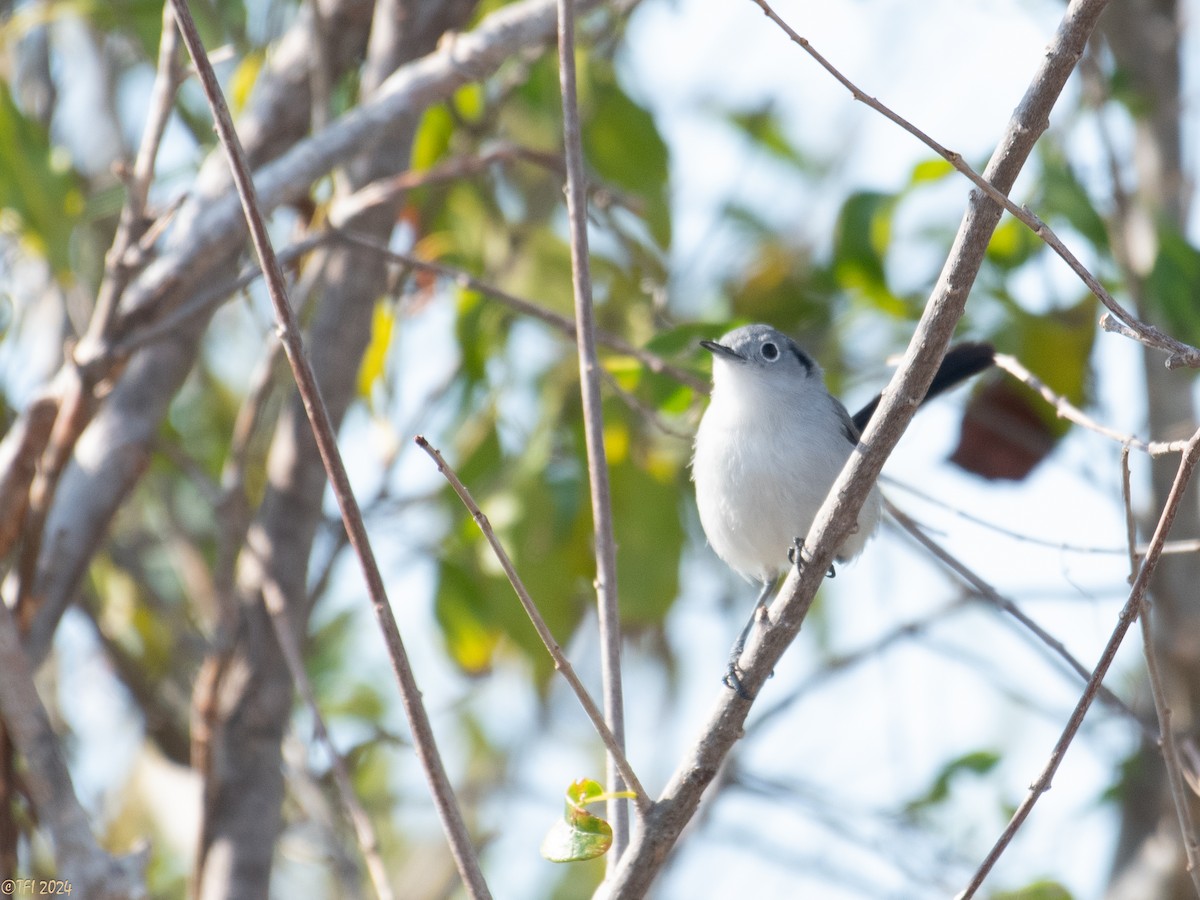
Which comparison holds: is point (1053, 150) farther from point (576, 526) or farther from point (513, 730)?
point (513, 730)

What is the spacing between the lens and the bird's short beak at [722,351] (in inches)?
105

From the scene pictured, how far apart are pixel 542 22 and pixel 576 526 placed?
1160mm

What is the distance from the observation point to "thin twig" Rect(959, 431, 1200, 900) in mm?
1427

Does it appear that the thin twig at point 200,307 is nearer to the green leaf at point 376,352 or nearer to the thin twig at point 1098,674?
the green leaf at point 376,352

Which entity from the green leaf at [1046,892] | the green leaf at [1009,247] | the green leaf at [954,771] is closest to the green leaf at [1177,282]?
the green leaf at [1009,247]

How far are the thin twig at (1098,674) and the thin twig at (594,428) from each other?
0.53 metres

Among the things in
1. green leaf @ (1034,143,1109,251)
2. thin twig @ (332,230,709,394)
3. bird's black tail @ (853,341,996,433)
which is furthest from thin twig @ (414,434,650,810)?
green leaf @ (1034,143,1109,251)

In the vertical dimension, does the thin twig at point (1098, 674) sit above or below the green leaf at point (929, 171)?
below

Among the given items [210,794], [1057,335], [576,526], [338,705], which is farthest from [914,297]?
[338,705]

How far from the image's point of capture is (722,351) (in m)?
2.77

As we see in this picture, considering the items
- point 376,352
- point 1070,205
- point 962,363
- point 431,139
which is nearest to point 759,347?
point 962,363

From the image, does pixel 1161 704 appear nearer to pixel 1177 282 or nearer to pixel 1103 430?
pixel 1103 430

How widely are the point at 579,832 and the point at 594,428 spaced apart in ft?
1.87

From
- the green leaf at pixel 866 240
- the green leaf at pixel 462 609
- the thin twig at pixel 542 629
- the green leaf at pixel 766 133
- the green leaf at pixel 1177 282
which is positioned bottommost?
the thin twig at pixel 542 629
